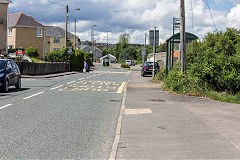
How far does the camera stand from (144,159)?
16.6 ft

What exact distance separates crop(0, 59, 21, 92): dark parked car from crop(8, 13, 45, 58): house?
4628 centimetres

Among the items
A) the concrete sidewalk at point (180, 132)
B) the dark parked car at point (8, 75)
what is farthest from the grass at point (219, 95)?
the dark parked car at point (8, 75)

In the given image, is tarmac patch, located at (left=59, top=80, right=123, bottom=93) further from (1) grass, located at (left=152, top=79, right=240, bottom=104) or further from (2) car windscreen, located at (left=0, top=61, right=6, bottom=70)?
(1) grass, located at (left=152, top=79, right=240, bottom=104)

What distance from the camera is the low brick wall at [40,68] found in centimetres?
3356

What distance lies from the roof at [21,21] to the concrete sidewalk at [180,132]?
2197 inches

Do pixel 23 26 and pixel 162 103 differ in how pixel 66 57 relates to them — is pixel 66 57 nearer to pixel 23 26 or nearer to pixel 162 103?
pixel 23 26

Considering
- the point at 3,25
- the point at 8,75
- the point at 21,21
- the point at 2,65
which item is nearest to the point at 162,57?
the point at 21,21

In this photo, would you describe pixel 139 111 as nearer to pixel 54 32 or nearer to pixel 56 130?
pixel 56 130

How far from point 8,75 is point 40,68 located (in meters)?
20.9

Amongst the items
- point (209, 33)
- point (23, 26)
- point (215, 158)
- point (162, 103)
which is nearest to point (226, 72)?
point (162, 103)

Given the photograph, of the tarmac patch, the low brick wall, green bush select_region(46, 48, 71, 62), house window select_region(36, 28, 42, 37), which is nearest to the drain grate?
the tarmac patch

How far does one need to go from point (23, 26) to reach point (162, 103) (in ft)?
180

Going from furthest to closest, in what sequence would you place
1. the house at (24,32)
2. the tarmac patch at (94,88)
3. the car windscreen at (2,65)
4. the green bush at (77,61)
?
the house at (24,32) < the green bush at (77,61) < the tarmac patch at (94,88) < the car windscreen at (2,65)

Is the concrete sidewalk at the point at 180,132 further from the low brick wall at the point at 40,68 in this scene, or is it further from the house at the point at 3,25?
the house at the point at 3,25
